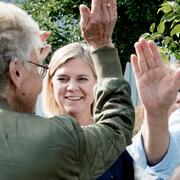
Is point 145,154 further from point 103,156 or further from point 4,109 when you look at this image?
point 4,109

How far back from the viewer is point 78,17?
12.0 metres

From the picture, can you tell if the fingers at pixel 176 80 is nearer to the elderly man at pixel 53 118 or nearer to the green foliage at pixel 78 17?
the elderly man at pixel 53 118

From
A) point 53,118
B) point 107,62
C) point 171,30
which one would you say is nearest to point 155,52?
point 107,62

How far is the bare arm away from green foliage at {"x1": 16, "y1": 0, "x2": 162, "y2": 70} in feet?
29.4

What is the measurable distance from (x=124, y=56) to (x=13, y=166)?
10.1 meters

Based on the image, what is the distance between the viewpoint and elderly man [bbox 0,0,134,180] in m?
1.89

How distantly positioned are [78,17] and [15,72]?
10.1 metres

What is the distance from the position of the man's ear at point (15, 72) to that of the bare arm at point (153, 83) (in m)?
0.37

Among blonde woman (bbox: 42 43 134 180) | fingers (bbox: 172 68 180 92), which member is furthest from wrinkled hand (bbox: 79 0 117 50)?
blonde woman (bbox: 42 43 134 180)

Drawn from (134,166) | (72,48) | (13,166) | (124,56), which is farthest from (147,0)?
(13,166)

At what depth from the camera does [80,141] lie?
76.6 inches

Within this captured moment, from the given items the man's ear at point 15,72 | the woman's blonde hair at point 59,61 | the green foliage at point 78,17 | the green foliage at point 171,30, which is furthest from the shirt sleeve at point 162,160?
the green foliage at point 78,17

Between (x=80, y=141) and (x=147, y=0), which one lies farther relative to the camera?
(x=147, y=0)

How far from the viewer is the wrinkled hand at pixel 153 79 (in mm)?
2068
